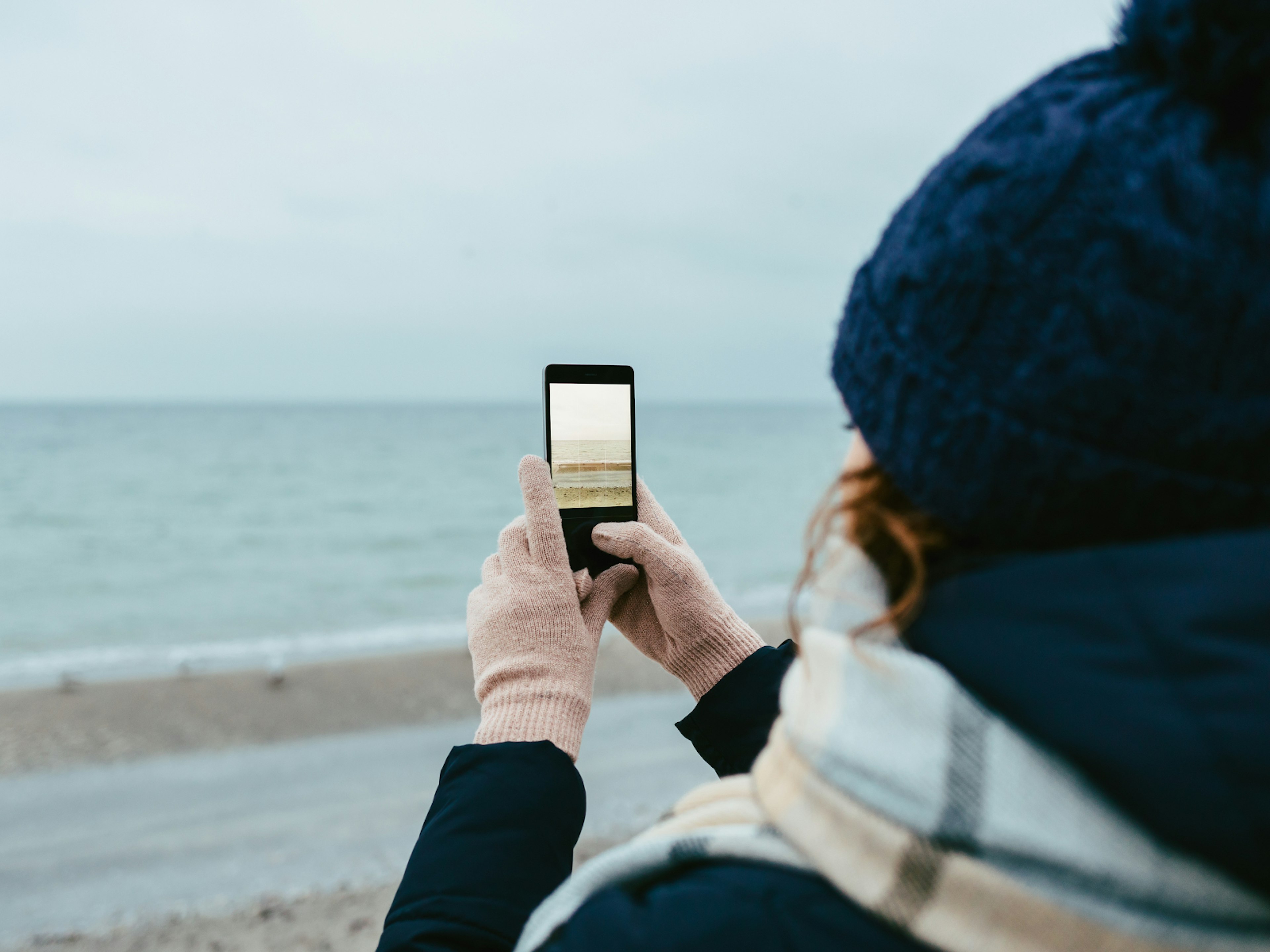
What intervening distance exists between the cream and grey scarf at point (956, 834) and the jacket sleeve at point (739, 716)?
577 millimetres

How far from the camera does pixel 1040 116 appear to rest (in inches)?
22.2

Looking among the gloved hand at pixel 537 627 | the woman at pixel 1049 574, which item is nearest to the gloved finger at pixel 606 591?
the gloved hand at pixel 537 627

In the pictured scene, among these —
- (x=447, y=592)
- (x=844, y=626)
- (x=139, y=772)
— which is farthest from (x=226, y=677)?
(x=844, y=626)

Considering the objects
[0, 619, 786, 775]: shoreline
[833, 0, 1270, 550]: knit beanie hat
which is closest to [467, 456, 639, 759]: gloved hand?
[833, 0, 1270, 550]: knit beanie hat

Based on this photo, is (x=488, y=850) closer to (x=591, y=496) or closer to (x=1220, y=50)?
(x=591, y=496)

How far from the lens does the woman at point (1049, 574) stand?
0.45 m

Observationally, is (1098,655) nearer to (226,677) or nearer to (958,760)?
(958,760)

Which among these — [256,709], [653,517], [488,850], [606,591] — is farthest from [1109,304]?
[256,709]

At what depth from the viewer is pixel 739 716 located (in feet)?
3.95

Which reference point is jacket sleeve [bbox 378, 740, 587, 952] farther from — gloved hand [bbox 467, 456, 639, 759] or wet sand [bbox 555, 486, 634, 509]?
wet sand [bbox 555, 486, 634, 509]

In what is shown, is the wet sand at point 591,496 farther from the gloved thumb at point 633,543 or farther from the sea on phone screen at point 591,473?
the gloved thumb at point 633,543

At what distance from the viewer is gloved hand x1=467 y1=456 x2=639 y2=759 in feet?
3.54

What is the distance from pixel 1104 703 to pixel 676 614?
896 mm

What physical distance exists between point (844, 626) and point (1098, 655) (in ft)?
0.58
